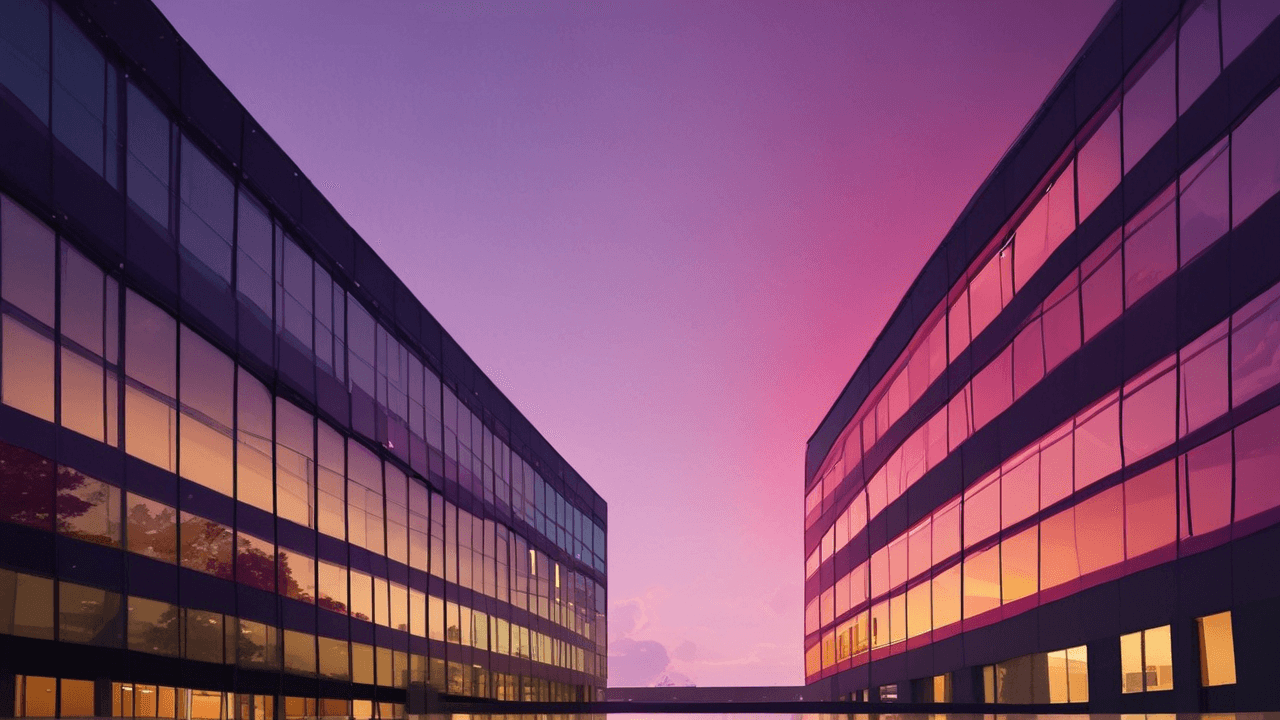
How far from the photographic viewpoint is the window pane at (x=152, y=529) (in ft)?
94.8

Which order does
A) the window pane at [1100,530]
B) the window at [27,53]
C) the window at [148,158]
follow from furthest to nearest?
the window pane at [1100,530], the window at [148,158], the window at [27,53]

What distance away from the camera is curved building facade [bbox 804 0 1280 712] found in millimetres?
25359

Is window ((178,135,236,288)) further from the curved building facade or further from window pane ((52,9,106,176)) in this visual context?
the curved building facade

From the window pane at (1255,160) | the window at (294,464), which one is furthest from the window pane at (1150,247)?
the window at (294,464)

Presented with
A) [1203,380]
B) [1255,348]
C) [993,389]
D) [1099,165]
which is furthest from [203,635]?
[1099,165]

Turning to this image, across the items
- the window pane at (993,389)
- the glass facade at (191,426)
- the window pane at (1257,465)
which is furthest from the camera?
the window pane at (993,389)

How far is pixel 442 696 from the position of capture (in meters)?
53.9

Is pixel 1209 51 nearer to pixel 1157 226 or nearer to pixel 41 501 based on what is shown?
pixel 1157 226

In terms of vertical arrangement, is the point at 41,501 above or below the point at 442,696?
above

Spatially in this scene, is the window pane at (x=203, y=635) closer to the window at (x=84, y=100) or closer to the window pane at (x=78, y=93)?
the window at (x=84, y=100)

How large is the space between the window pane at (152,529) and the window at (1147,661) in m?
21.7

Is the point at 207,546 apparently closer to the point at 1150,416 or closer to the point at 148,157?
the point at 148,157

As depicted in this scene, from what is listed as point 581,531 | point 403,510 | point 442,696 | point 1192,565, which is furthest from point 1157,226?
point 581,531

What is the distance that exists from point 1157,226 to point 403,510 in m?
29.3
